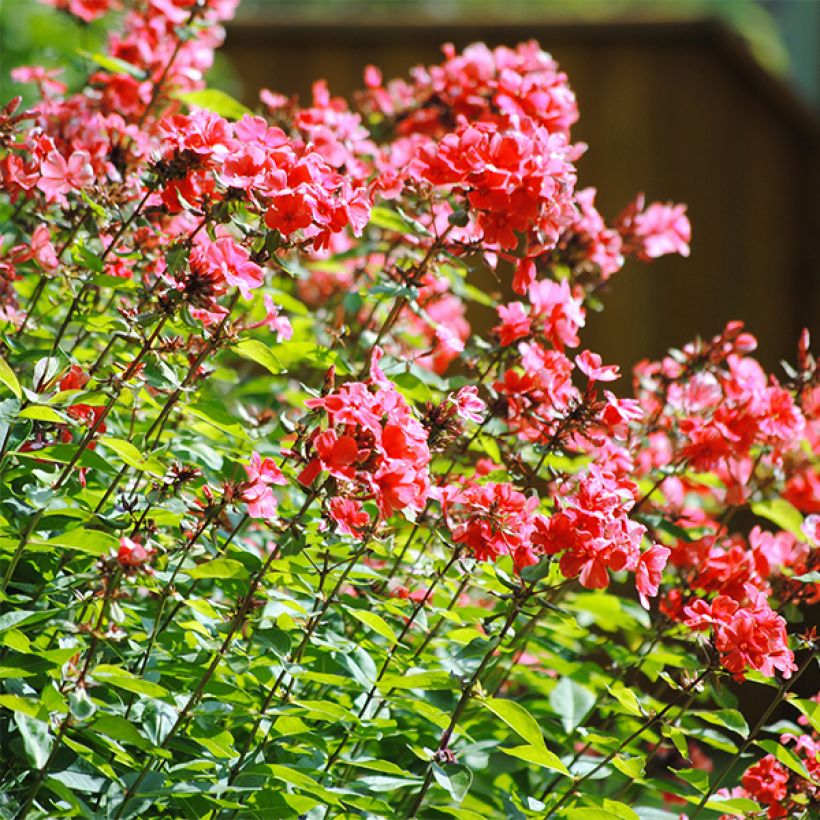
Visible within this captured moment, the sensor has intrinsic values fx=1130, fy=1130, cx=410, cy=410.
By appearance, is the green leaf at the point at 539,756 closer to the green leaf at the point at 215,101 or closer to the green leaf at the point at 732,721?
the green leaf at the point at 732,721

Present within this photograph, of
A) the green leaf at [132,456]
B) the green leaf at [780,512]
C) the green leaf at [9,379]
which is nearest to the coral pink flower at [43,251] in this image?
the green leaf at [9,379]

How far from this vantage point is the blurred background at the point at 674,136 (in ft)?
19.5

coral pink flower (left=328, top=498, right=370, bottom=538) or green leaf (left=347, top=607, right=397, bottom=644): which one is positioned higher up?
coral pink flower (left=328, top=498, right=370, bottom=538)

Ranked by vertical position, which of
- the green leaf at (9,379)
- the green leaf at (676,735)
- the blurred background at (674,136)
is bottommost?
the green leaf at (676,735)

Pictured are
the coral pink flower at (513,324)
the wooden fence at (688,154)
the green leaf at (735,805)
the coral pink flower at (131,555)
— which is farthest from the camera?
the wooden fence at (688,154)

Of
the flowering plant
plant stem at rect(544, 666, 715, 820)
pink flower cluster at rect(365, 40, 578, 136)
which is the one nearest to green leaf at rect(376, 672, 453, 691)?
the flowering plant

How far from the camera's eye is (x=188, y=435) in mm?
2014

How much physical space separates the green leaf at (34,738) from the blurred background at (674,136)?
4.70 meters

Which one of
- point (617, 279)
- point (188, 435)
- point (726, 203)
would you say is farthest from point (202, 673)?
point (726, 203)

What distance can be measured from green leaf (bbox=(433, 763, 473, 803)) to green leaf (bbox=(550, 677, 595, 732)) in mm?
454

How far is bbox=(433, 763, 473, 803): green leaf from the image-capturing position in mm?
1521

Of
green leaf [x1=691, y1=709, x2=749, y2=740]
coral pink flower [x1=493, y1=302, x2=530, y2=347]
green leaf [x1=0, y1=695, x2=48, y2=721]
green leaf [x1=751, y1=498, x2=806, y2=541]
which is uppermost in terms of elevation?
coral pink flower [x1=493, y1=302, x2=530, y2=347]

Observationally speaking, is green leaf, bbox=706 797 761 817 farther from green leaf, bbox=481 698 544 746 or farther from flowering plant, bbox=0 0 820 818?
green leaf, bbox=481 698 544 746

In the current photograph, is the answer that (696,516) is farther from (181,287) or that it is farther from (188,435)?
(181,287)
